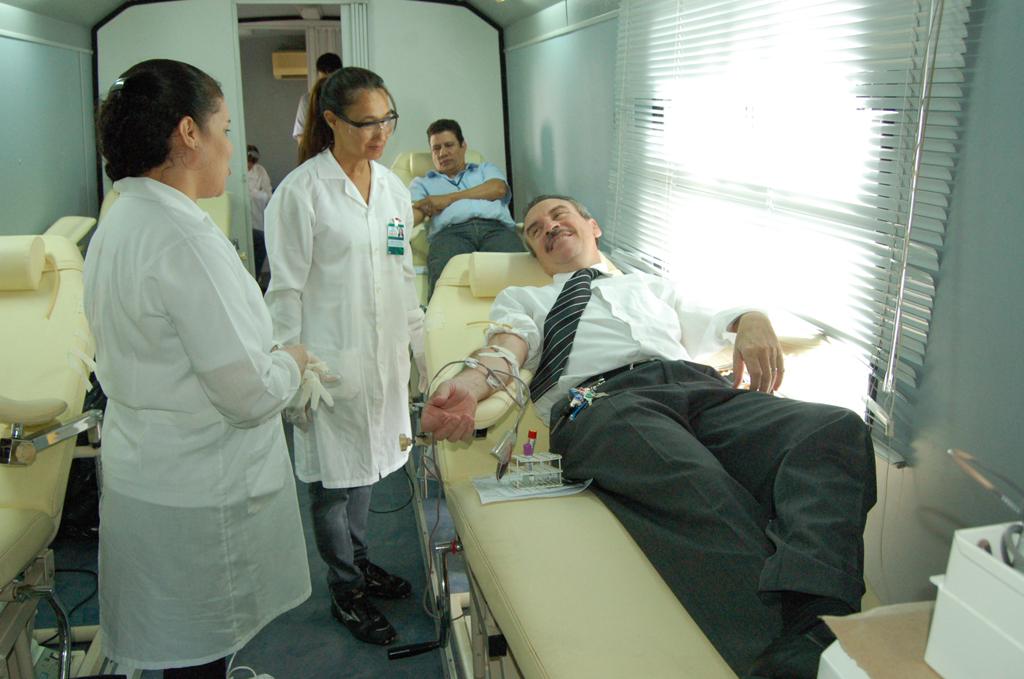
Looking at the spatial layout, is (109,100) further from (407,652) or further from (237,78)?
(237,78)

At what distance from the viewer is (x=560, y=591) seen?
137 centimetres

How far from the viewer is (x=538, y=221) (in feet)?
8.35

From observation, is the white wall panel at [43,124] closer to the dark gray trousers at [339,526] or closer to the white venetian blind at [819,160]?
the dark gray trousers at [339,526]

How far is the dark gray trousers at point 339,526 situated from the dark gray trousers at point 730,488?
68cm

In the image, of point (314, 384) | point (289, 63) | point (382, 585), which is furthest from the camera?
point (289, 63)

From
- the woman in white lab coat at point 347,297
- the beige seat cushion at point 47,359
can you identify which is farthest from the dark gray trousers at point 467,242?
the beige seat cushion at point 47,359

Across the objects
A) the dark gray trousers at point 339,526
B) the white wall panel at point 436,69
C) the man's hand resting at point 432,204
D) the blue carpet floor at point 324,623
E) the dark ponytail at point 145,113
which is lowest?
the blue carpet floor at point 324,623

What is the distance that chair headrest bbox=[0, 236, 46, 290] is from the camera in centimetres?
246

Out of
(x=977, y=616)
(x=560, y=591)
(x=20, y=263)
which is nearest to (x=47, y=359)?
(x=20, y=263)

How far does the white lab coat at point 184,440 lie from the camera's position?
4.48ft

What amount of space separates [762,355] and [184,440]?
1248 millimetres

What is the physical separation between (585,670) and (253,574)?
30.5 inches

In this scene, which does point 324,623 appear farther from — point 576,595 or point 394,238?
point 576,595

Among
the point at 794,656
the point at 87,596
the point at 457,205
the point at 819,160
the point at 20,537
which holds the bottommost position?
the point at 87,596
